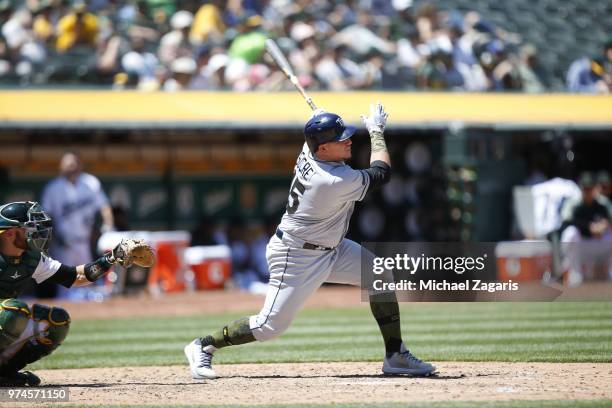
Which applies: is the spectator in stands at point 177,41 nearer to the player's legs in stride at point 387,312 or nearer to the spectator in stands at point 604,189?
the spectator in stands at point 604,189

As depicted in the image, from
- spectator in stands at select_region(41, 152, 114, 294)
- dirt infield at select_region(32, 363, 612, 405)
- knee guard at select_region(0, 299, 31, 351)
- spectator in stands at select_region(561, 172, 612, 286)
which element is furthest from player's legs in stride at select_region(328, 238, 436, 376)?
spectator in stands at select_region(561, 172, 612, 286)

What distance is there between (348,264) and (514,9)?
45.3 ft

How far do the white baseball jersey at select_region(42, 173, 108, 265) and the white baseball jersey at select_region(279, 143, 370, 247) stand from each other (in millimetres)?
6629

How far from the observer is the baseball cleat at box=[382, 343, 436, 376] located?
22.2 ft

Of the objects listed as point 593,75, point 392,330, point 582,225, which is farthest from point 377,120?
point 593,75

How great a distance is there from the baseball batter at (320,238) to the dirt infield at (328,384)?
0.31 m

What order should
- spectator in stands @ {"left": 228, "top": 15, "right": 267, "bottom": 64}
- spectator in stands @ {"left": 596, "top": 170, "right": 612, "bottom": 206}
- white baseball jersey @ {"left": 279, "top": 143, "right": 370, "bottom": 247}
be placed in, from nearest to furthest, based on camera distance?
white baseball jersey @ {"left": 279, "top": 143, "right": 370, "bottom": 247}
spectator in stands @ {"left": 228, "top": 15, "right": 267, "bottom": 64}
spectator in stands @ {"left": 596, "top": 170, "right": 612, "bottom": 206}

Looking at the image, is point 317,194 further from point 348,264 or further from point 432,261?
point 432,261

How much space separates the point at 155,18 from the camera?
51.5 ft

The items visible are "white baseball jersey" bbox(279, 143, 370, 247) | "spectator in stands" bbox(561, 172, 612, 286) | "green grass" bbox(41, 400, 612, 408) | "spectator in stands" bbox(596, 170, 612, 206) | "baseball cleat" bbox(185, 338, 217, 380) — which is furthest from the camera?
"spectator in stands" bbox(596, 170, 612, 206)

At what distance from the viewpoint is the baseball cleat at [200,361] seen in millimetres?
6887

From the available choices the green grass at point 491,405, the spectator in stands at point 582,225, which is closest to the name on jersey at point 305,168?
the green grass at point 491,405

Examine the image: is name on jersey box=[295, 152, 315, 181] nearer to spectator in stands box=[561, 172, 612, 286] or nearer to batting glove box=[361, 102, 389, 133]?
batting glove box=[361, 102, 389, 133]

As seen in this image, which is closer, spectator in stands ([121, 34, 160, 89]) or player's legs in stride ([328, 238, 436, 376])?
player's legs in stride ([328, 238, 436, 376])
